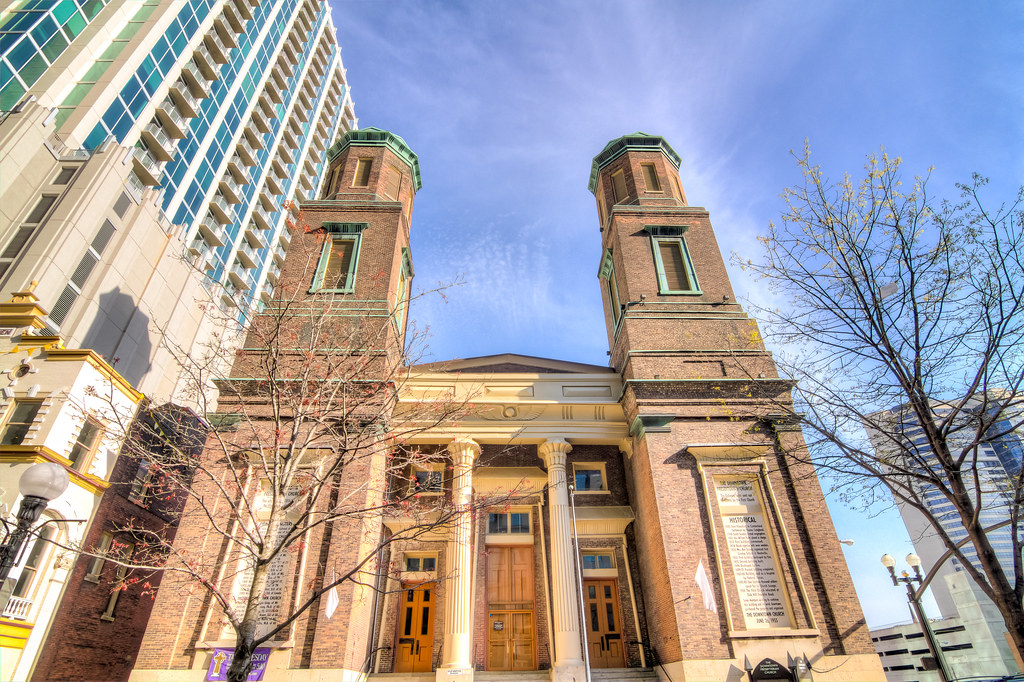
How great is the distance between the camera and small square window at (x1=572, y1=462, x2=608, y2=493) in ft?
70.8

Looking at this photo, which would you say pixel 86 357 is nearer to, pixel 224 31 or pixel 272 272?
pixel 272 272

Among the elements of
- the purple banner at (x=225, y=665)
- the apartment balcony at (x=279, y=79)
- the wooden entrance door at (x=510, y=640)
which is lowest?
the purple banner at (x=225, y=665)

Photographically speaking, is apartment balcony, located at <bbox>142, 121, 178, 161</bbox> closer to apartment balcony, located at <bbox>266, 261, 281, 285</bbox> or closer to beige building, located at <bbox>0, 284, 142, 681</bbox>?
apartment balcony, located at <bbox>266, 261, 281, 285</bbox>

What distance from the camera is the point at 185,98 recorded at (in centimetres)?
3706

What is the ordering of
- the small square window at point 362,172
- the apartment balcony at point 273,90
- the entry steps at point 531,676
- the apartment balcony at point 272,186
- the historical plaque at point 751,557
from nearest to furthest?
the historical plaque at point 751,557 → the entry steps at point 531,676 → the small square window at point 362,172 → the apartment balcony at point 272,186 → the apartment balcony at point 273,90

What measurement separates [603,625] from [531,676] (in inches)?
129

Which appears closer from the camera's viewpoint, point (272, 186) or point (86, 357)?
point (86, 357)

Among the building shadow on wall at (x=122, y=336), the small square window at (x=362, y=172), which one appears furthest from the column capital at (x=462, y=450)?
the building shadow on wall at (x=122, y=336)

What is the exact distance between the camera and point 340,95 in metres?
69.1

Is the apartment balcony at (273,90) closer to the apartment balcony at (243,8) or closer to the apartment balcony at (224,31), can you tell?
the apartment balcony at (243,8)

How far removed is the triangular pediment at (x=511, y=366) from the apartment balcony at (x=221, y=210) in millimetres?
27157

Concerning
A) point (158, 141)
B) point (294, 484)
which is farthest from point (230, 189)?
point (294, 484)

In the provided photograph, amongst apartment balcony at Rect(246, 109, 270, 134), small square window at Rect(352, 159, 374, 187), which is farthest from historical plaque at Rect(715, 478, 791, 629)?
apartment balcony at Rect(246, 109, 270, 134)

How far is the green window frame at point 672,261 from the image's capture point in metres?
24.4
